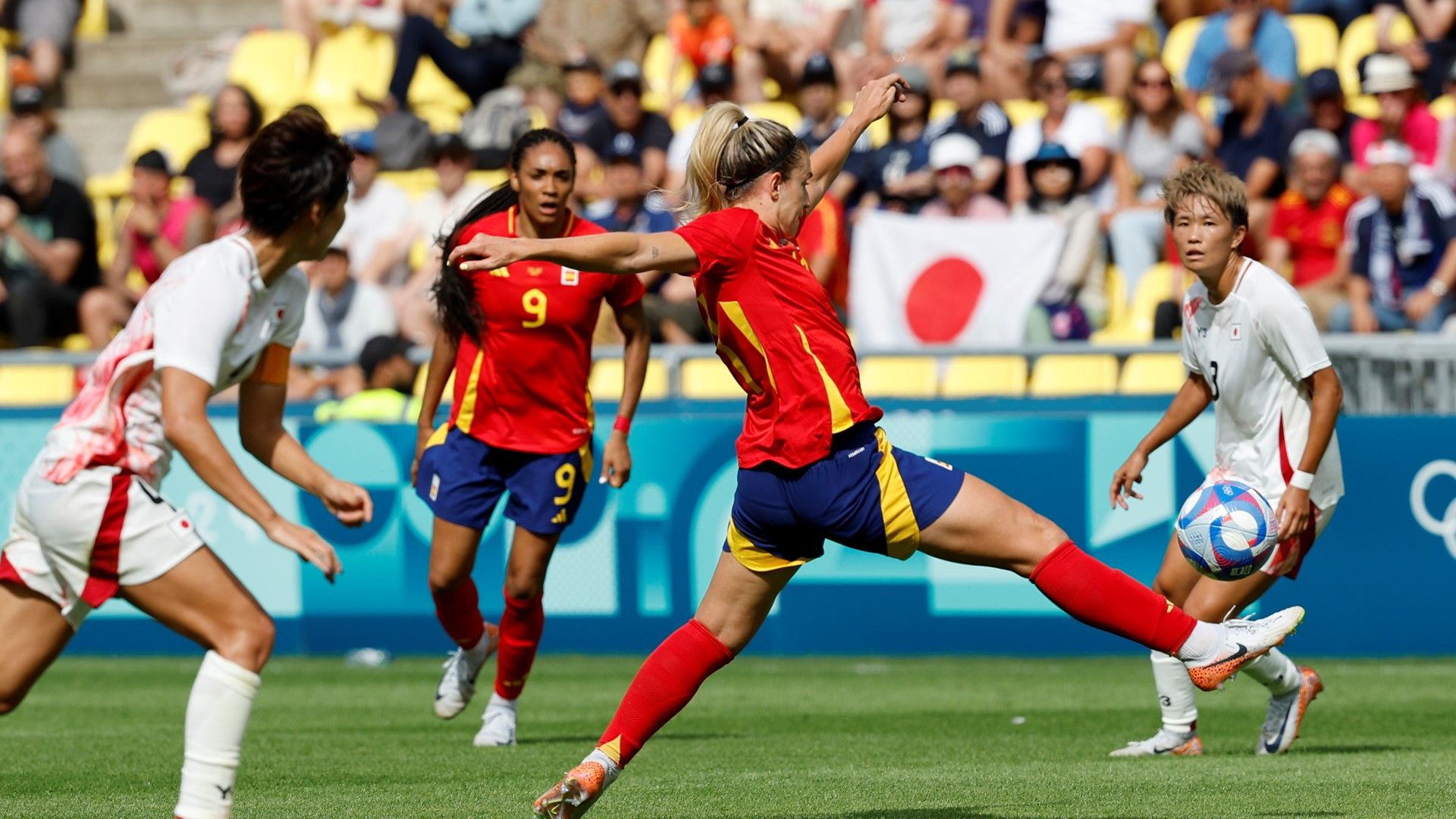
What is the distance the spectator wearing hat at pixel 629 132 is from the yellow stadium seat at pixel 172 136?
458 cm

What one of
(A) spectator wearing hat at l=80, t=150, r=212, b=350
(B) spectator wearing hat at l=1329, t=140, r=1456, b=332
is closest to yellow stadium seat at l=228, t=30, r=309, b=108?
(A) spectator wearing hat at l=80, t=150, r=212, b=350

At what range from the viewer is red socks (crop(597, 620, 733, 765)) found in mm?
6125

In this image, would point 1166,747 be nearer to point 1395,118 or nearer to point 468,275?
point 468,275

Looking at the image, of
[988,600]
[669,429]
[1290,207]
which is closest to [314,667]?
[669,429]

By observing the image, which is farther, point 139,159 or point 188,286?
point 139,159

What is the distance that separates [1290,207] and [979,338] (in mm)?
2338

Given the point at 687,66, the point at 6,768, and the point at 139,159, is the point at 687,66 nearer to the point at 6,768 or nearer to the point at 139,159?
the point at 139,159

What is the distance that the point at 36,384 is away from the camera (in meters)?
14.4

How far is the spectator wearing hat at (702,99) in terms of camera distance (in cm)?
1614

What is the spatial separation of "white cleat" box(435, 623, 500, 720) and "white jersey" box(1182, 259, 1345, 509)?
11.2ft

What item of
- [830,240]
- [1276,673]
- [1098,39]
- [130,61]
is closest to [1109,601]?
[1276,673]

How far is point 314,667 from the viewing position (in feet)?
41.8

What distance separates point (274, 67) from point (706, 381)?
345 inches

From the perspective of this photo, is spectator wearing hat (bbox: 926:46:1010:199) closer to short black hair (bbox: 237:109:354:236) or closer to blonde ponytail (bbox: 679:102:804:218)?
blonde ponytail (bbox: 679:102:804:218)
